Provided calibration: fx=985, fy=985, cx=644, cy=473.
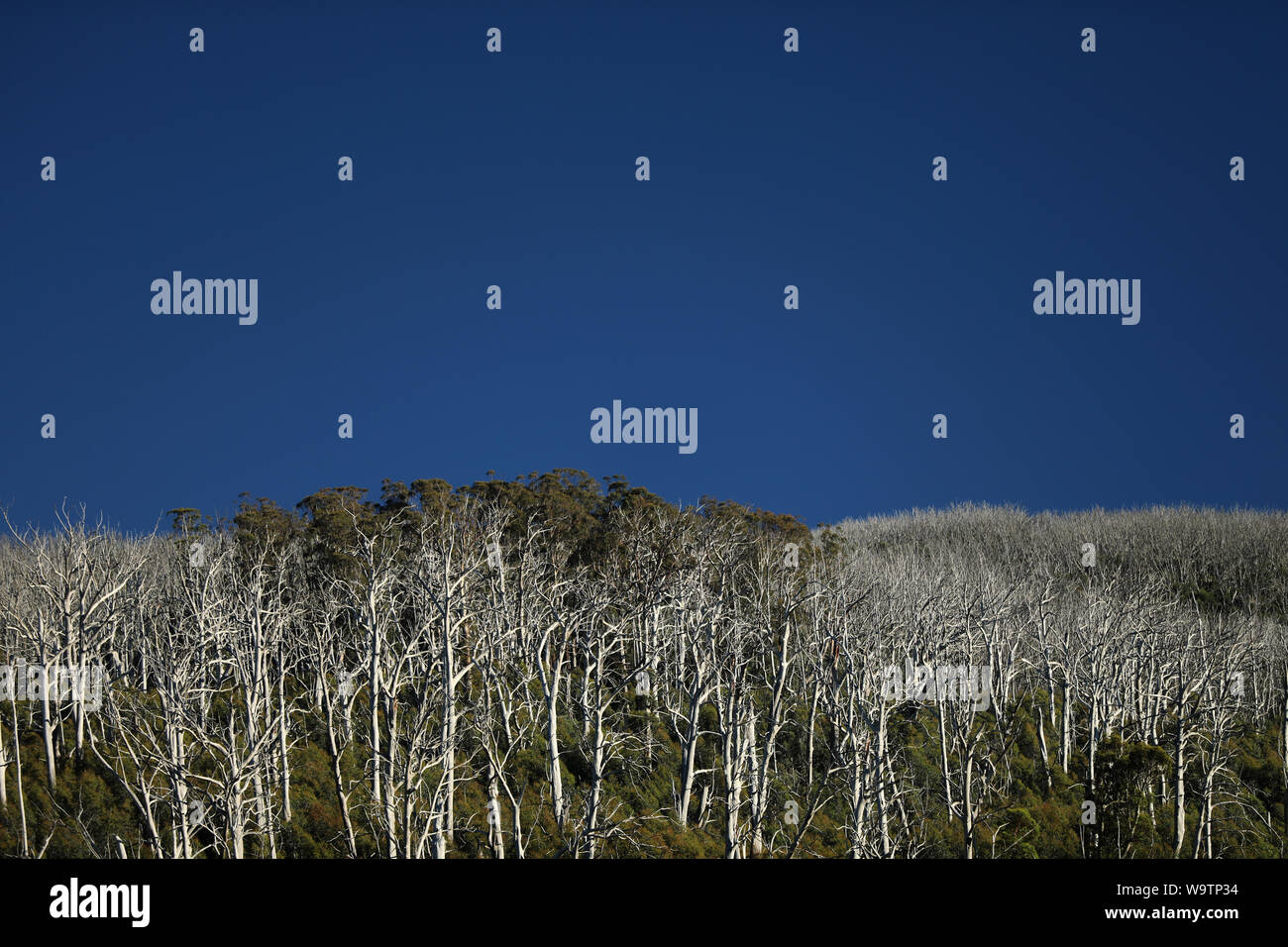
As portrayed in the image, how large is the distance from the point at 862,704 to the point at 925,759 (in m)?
14.4

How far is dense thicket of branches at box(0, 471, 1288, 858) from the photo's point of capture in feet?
82.8

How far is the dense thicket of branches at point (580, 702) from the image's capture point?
25234 mm

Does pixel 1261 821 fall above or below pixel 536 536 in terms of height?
below

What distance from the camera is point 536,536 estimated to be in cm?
4659

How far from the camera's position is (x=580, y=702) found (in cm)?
3309

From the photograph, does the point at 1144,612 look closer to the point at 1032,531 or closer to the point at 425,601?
the point at 425,601
